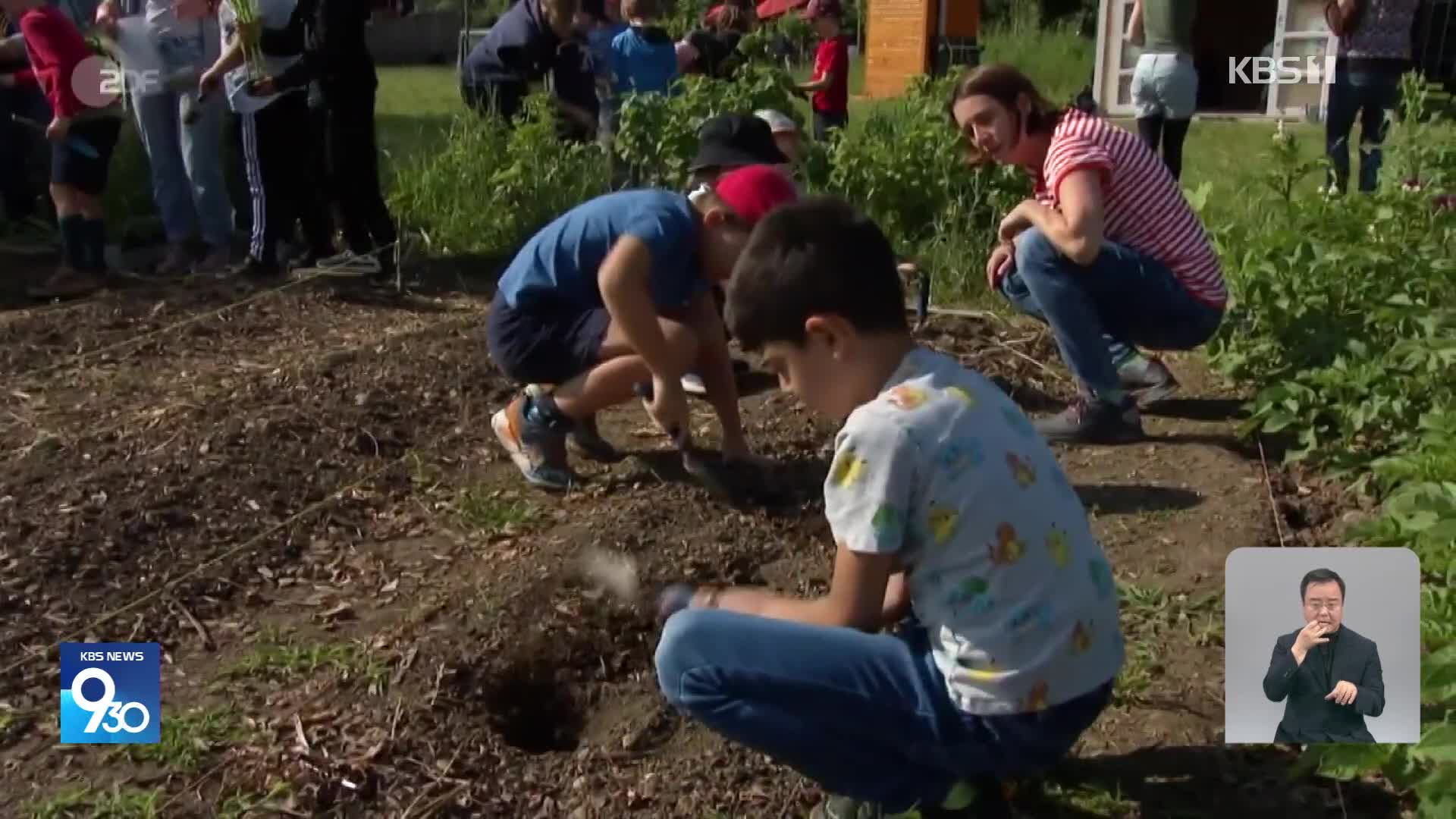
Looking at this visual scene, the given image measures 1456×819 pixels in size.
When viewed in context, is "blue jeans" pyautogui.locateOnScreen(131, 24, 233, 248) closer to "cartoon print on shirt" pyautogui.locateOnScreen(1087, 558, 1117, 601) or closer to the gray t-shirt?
the gray t-shirt

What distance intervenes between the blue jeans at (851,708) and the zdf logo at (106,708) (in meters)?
1.17

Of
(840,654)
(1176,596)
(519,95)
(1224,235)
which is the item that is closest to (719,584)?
Result: (1176,596)

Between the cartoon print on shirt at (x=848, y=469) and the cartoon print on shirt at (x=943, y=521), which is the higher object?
the cartoon print on shirt at (x=848, y=469)

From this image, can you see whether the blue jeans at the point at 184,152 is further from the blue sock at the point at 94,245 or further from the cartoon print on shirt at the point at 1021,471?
the cartoon print on shirt at the point at 1021,471

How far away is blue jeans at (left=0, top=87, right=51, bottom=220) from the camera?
7.65 m

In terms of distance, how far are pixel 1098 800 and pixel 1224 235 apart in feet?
9.73

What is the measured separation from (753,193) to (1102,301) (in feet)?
4.24

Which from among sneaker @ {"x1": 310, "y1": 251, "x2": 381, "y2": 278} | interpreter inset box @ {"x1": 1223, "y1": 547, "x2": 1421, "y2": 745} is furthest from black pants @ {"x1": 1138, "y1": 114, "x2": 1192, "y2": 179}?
interpreter inset box @ {"x1": 1223, "y1": 547, "x2": 1421, "y2": 745}

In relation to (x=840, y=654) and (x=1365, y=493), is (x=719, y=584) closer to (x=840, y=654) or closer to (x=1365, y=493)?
(x=840, y=654)

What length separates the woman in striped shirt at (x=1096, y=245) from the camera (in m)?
3.89

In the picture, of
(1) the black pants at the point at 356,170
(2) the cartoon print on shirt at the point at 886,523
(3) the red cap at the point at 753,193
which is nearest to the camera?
(2) the cartoon print on shirt at the point at 886,523

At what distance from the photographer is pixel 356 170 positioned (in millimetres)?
6262

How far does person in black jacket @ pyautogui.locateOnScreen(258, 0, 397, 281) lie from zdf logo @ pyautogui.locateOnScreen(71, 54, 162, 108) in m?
0.71

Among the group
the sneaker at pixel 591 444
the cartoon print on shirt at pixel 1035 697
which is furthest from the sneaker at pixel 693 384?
the cartoon print on shirt at pixel 1035 697
